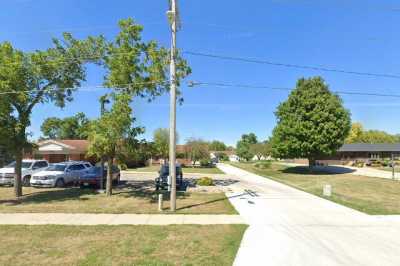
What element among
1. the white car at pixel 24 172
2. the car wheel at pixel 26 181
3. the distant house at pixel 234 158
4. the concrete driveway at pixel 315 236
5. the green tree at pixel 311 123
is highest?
the green tree at pixel 311 123

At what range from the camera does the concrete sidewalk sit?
1127 centimetres

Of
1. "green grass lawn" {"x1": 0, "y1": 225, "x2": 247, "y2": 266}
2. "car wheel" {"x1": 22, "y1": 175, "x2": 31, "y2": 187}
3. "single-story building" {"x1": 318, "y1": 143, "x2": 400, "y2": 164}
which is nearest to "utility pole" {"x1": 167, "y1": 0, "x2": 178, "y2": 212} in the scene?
"green grass lawn" {"x1": 0, "y1": 225, "x2": 247, "y2": 266}

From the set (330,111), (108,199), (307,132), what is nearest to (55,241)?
(108,199)

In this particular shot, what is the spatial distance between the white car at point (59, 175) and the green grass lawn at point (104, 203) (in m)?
2.44

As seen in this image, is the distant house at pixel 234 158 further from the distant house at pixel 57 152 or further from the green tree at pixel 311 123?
the green tree at pixel 311 123

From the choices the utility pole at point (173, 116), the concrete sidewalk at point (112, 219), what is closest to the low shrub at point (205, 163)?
the utility pole at point (173, 116)

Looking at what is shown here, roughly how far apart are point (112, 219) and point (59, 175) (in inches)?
481

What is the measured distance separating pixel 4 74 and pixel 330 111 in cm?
3029

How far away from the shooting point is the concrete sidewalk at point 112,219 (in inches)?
444

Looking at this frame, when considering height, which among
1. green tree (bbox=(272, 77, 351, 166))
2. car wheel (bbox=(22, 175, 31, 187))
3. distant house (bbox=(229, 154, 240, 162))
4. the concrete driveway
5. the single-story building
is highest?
green tree (bbox=(272, 77, 351, 166))

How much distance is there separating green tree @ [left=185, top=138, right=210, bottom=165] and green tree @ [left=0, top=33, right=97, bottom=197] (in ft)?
125

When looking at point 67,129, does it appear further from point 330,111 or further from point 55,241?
point 55,241

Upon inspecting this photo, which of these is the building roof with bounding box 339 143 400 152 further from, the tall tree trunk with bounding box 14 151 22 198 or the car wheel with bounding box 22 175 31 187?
the tall tree trunk with bounding box 14 151 22 198

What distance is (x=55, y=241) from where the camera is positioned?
348 inches
